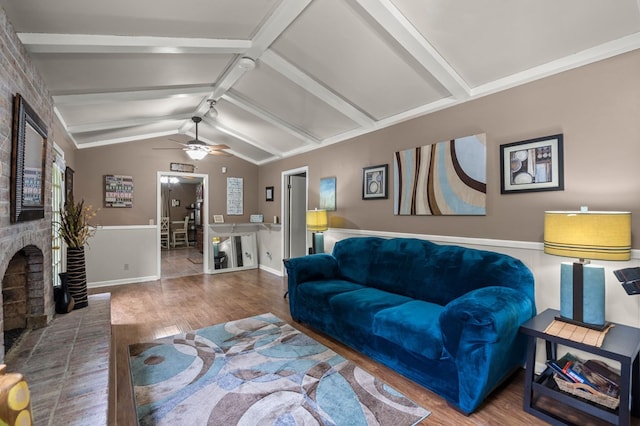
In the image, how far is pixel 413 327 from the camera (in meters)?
2.13

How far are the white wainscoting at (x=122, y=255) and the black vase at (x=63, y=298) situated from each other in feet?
8.41

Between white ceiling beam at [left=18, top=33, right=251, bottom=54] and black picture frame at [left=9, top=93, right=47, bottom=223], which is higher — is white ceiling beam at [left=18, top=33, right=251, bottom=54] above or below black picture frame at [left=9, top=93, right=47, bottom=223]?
above

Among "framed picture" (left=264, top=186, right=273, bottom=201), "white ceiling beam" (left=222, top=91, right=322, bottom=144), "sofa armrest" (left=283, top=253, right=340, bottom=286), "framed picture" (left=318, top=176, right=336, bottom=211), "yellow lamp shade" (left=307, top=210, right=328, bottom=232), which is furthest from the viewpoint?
"framed picture" (left=264, top=186, right=273, bottom=201)

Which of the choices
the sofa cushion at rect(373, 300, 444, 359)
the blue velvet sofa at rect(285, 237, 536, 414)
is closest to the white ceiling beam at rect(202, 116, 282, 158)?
the blue velvet sofa at rect(285, 237, 536, 414)

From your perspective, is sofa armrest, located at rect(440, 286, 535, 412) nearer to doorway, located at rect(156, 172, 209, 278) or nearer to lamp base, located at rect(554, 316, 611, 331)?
lamp base, located at rect(554, 316, 611, 331)

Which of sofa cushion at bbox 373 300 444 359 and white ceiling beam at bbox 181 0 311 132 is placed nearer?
sofa cushion at bbox 373 300 444 359

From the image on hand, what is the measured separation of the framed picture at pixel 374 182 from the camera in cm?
366

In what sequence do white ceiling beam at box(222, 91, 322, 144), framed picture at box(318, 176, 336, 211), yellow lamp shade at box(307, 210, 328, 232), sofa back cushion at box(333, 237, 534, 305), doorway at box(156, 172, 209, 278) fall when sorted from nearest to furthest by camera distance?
sofa back cushion at box(333, 237, 534, 305) → white ceiling beam at box(222, 91, 322, 144) → yellow lamp shade at box(307, 210, 328, 232) → framed picture at box(318, 176, 336, 211) → doorway at box(156, 172, 209, 278)

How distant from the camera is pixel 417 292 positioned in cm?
283

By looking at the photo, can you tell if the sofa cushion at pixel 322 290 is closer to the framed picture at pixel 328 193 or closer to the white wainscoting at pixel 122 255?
the framed picture at pixel 328 193

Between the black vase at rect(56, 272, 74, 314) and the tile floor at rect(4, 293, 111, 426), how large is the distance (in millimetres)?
92

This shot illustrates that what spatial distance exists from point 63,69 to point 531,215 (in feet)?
13.2

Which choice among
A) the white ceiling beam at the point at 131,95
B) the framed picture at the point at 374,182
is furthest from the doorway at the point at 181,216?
the framed picture at the point at 374,182

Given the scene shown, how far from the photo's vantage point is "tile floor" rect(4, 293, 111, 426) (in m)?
1.40
